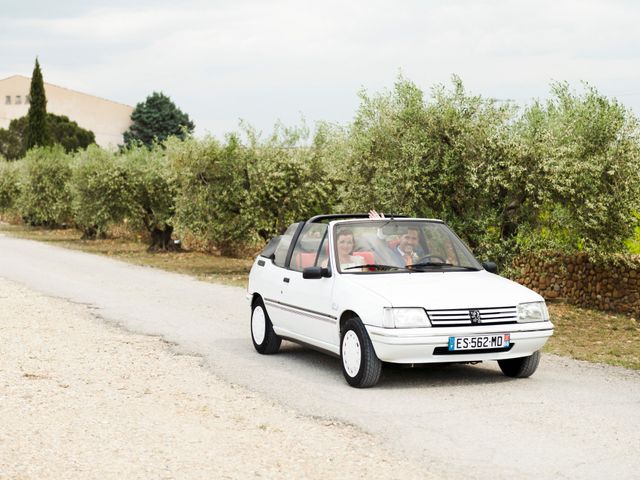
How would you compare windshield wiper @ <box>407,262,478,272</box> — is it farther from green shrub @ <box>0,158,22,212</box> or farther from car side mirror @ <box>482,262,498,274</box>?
green shrub @ <box>0,158,22,212</box>

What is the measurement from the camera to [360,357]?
9234mm

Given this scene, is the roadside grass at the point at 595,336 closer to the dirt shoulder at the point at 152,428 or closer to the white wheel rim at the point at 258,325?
the white wheel rim at the point at 258,325

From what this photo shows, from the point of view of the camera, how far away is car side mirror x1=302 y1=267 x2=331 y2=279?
9.94m

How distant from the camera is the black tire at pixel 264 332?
37.8ft

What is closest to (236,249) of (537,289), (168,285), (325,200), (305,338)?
(325,200)

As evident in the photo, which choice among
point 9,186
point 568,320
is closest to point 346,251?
point 568,320

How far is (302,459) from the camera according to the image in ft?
22.2

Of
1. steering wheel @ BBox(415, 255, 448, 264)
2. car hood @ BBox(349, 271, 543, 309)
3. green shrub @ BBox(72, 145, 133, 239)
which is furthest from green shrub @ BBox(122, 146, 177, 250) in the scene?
car hood @ BBox(349, 271, 543, 309)

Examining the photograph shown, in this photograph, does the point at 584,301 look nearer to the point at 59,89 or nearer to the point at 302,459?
the point at 302,459

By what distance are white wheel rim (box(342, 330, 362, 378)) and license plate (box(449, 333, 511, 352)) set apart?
881 mm

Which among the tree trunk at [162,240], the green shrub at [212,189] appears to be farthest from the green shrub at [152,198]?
the green shrub at [212,189]

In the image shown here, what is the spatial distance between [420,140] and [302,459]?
11517 mm

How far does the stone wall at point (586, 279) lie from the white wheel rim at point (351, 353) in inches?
341

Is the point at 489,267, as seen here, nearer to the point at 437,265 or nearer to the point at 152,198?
the point at 437,265
